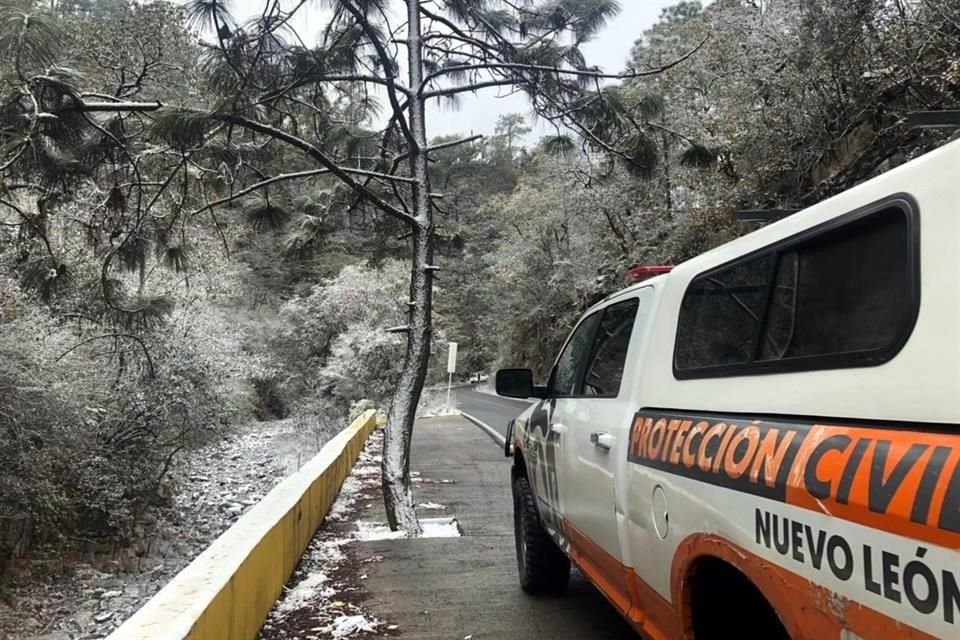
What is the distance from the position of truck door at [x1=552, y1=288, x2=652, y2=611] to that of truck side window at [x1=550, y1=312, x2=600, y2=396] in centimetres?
7

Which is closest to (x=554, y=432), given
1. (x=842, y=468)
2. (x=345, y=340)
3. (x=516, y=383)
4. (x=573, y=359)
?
(x=573, y=359)

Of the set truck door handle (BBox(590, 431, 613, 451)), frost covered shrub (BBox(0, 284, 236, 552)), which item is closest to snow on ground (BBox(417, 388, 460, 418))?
frost covered shrub (BBox(0, 284, 236, 552))

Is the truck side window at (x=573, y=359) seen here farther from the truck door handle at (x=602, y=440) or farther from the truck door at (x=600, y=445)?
the truck door handle at (x=602, y=440)

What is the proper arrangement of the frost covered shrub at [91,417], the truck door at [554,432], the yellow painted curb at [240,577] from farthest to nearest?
the frost covered shrub at [91,417]
the truck door at [554,432]
the yellow painted curb at [240,577]

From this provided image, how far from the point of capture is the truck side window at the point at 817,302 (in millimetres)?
1689

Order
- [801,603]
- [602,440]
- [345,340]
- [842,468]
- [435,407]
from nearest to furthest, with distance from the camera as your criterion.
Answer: [842,468] < [801,603] < [602,440] < [345,340] < [435,407]

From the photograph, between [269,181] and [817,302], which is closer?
[817,302]

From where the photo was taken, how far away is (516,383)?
16.1 feet

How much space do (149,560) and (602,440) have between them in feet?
44.4

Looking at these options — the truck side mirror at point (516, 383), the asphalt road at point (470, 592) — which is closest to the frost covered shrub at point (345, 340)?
the asphalt road at point (470, 592)

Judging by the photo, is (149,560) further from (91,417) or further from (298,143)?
(298,143)

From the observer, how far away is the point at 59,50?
5.96m

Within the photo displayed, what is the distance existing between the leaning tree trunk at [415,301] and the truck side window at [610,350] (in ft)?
13.1

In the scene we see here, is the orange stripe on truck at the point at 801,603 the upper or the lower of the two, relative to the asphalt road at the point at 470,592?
upper
